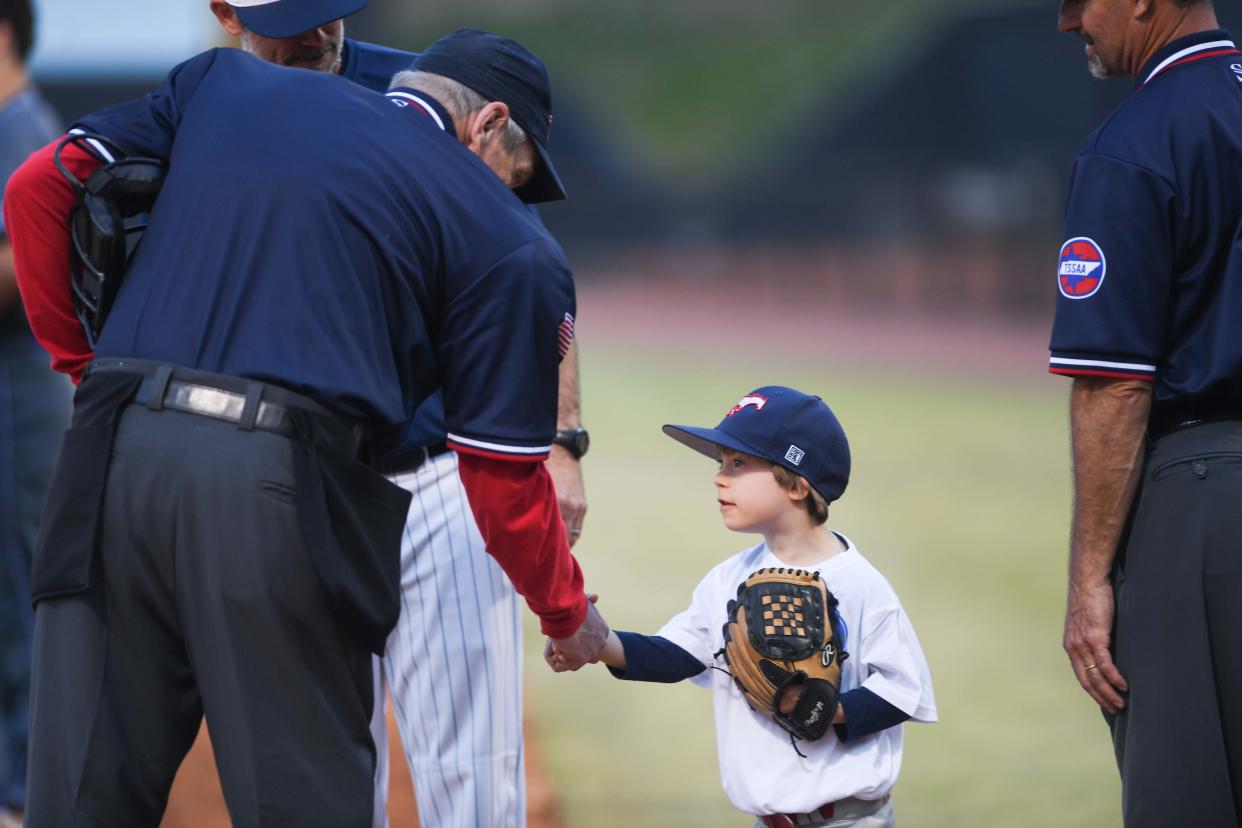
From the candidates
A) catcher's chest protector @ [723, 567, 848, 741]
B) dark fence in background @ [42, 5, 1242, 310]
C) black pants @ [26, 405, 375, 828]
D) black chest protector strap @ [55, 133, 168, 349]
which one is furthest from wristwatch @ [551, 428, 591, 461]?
dark fence in background @ [42, 5, 1242, 310]

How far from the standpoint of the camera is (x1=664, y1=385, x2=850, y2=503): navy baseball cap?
8.07ft

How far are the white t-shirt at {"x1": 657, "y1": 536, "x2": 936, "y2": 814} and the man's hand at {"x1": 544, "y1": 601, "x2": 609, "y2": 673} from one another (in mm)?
209

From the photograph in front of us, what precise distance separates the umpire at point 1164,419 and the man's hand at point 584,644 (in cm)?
78

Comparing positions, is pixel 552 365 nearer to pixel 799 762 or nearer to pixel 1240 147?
pixel 799 762

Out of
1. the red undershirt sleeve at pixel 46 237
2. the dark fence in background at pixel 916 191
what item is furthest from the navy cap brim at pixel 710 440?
the dark fence in background at pixel 916 191

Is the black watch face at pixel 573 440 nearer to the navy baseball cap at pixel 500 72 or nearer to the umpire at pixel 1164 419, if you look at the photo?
the navy baseball cap at pixel 500 72

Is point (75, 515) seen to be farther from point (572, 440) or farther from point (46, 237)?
point (572, 440)

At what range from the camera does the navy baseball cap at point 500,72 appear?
2279 millimetres

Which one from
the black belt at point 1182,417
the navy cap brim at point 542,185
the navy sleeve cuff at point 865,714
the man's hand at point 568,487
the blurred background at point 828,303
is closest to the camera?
the black belt at point 1182,417

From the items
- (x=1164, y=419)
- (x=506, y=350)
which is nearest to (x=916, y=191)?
(x=1164, y=419)

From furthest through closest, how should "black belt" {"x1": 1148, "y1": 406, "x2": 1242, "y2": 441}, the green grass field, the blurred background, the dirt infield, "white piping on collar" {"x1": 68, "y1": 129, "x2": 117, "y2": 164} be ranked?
the blurred background
the green grass field
the dirt infield
"black belt" {"x1": 1148, "y1": 406, "x2": 1242, "y2": 441}
"white piping on collar" {"x1": 68, "y1": 129, "x2": 117, "y2": 164}

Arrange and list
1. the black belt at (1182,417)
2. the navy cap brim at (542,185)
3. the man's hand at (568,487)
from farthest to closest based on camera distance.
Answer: the man's hand at (568,487) → the navy cap brim at (542,185) → the black belt at (1182,417)

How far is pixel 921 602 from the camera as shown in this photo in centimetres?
613

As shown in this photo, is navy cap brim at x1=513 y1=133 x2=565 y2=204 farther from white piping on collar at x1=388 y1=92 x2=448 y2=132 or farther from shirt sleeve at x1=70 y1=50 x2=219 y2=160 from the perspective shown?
shirt sleeve at x1=70 y1=50 x2=219 y2=160
